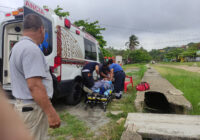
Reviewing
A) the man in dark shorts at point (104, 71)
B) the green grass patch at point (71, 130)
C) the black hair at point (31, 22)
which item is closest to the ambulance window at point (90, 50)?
the man in dark shorts at point (104, 71)

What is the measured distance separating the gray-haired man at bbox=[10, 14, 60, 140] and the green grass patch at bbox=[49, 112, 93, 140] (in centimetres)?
140

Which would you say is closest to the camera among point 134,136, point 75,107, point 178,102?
point 134,136

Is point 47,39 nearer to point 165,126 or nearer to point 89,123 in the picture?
point 89,123

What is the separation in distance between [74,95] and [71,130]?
63.7 inches

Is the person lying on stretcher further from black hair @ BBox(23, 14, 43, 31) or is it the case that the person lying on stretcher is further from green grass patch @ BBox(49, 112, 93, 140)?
black hair @ BBox(23, 14, 43, 31)

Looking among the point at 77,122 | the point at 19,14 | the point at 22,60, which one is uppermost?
the point at 19,14

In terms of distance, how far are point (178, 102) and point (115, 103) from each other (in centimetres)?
193

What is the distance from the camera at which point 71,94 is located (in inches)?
169

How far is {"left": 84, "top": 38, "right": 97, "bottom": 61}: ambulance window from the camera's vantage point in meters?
5.31

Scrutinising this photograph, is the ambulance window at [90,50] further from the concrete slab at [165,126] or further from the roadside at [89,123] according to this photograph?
the concrete slab at [165,126]

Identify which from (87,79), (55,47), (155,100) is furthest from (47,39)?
(155,100)

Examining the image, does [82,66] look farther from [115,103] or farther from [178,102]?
[178,102]

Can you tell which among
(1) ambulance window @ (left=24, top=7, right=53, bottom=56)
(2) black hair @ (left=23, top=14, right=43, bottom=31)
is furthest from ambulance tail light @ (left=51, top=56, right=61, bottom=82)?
(2) black hair @ (left=23, top=14, right=43, bottom=31)

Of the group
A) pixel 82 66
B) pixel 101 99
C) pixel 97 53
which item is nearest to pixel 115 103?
pixel 101 99
